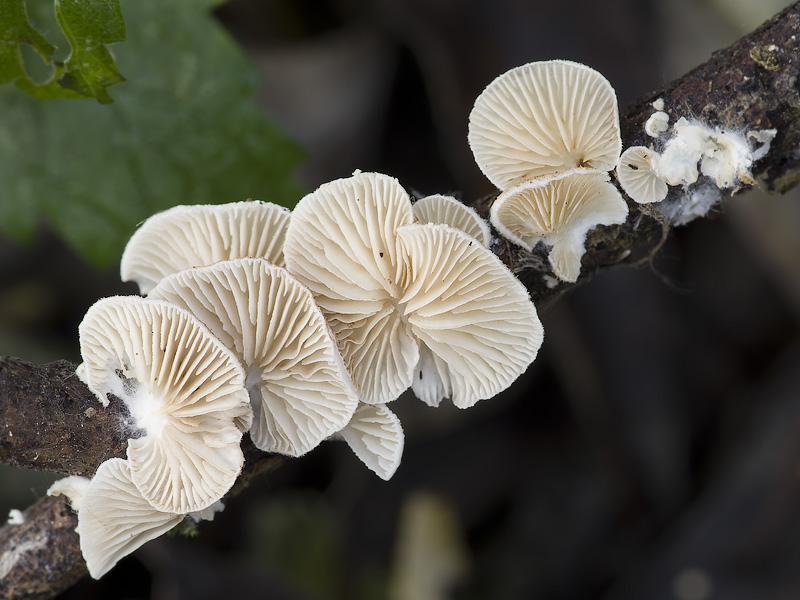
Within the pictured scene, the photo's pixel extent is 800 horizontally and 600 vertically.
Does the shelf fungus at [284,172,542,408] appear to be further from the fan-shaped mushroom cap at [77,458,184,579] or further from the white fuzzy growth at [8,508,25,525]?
the white fuzzy growth at [8,508,25,525]

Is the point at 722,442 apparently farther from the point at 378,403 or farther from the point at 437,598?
the point at 378,403

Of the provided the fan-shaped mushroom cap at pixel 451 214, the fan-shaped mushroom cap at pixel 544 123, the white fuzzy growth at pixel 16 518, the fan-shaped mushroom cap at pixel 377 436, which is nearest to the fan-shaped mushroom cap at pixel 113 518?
the white fuzzy growth at pixel 16 518

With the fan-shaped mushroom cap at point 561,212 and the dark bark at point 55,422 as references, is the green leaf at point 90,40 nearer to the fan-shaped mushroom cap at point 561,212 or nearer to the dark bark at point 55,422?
the dark bark at point 55,422

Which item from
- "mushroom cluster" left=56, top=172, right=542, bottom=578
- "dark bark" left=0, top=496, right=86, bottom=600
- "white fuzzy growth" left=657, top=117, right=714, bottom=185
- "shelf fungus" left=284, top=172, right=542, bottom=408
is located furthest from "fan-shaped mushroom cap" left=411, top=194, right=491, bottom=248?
"dark bark" left=0, top=496, right=86, bottom=600

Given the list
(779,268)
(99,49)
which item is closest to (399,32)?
(99,49)

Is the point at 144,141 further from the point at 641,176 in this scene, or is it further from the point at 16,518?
the point at 641,176
